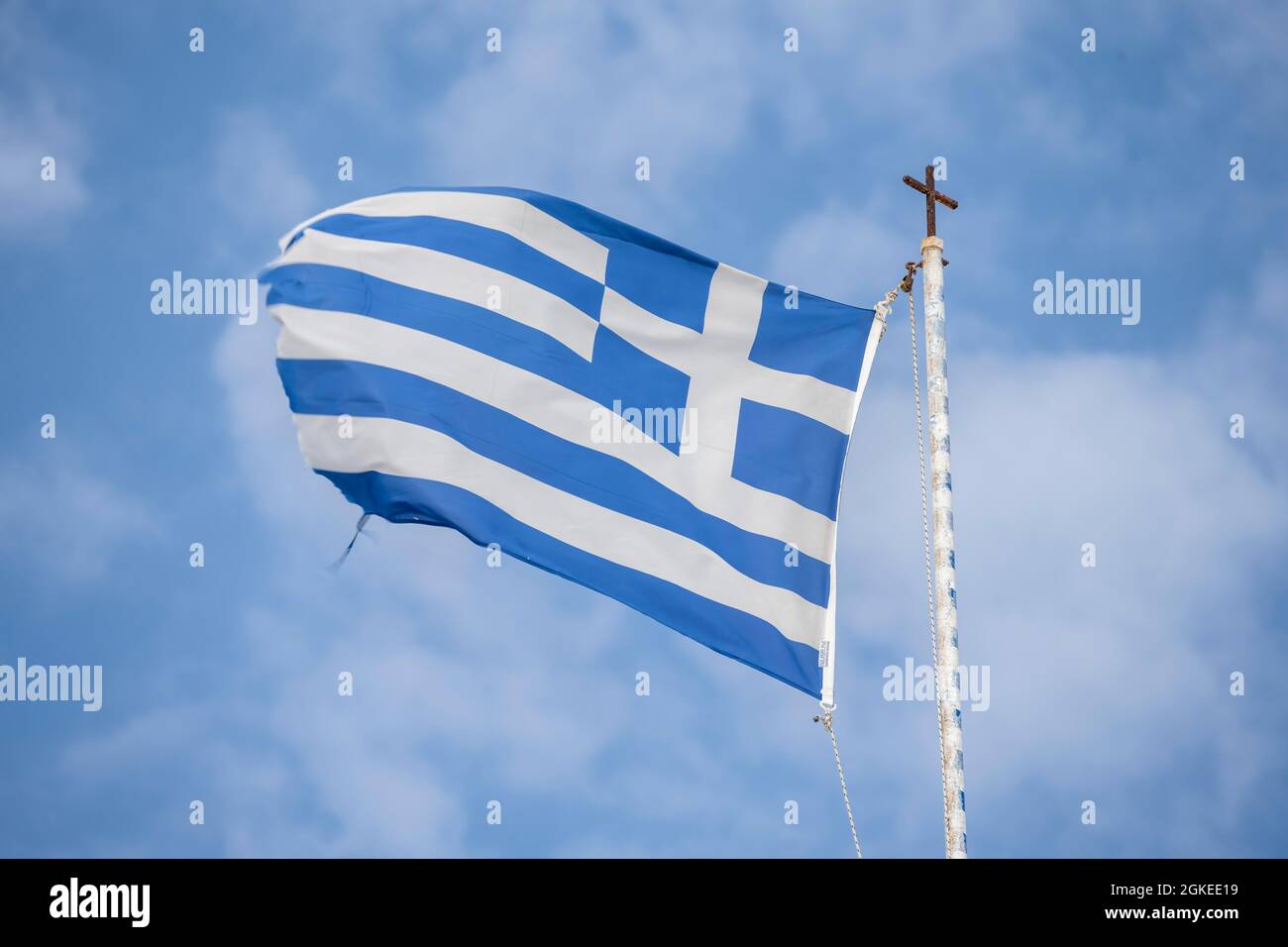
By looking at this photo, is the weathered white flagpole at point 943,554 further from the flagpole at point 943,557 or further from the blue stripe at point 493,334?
the blue stripe at point 493,334

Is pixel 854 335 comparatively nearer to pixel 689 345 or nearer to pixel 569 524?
pixel 689 345

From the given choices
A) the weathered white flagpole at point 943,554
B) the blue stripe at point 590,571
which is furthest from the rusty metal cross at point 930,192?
the blue stripe at point 590,571

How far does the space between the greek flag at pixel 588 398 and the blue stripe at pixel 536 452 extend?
0.03 metres

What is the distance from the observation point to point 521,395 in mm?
23047

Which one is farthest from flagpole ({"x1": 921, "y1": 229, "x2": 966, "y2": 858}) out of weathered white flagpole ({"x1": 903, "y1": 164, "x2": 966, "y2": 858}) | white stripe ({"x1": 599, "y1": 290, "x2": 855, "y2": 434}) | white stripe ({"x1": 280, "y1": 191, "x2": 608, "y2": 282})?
white stripe ({"x1": 280, "y1": 191, "x2": 608, "y2": 282})

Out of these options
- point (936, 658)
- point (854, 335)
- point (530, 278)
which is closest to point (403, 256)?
point (530, 278)

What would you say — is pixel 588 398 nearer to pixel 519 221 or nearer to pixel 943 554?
pixel 519 221

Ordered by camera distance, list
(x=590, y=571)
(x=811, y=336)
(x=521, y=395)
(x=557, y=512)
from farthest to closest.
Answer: (x=811, y=336)
(x=521, y=395)
(x=557, y=512)
(x=590, y=571)

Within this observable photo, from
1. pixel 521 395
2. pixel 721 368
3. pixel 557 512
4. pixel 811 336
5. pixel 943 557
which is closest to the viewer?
pixel 943 557

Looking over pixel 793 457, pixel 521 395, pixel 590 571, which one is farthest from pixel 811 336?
pixel 590 571

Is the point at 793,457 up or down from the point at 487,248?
down

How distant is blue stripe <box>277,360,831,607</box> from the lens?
2245cm

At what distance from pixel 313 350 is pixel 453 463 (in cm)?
222

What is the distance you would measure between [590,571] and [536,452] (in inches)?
65.3
